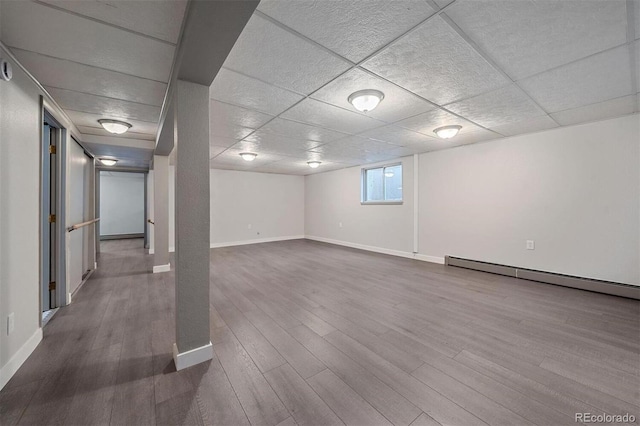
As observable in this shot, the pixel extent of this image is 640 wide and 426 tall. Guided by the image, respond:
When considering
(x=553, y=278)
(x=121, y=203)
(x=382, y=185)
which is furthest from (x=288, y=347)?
(x=121, y=203)

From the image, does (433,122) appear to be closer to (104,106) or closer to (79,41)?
(79,41)

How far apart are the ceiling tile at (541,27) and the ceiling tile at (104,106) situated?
3.03m

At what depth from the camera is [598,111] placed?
281 centimetres

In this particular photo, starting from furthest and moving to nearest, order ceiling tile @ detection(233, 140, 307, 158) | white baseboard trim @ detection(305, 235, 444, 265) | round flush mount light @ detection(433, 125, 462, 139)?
white baseboard trim @ detection(305, 235, 444, 265), ceiling tile @ detection(233, 140, 307, 158), round flush mount light @ detection(433, 125, 462, 139)

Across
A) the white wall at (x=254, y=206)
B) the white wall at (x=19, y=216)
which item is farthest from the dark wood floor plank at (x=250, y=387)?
the white wall at (x=254, y=206)

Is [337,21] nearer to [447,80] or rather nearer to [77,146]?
[447,80]

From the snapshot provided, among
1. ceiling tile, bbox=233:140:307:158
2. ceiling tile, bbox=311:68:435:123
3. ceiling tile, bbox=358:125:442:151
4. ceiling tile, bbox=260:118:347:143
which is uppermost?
ceiling tile, bbox=358:125:442:151

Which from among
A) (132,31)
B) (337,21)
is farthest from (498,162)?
(132,31)

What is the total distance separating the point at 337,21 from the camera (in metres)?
1.42

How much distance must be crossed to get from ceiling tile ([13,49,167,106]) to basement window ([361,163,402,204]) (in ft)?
15.9

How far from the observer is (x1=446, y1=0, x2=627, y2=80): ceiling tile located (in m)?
1.35

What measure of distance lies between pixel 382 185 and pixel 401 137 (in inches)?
95.0

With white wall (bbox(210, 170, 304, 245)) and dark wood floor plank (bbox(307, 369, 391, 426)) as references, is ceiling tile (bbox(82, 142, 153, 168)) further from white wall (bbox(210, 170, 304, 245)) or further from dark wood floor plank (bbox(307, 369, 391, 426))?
dark wood floor plank (bbox(307, 369, 391, 426))

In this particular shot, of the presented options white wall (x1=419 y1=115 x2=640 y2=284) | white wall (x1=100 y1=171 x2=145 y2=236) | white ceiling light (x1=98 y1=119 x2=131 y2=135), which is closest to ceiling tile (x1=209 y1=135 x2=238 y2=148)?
white ceiling light (x1=98 y1=119 x2=131 y2=135)
